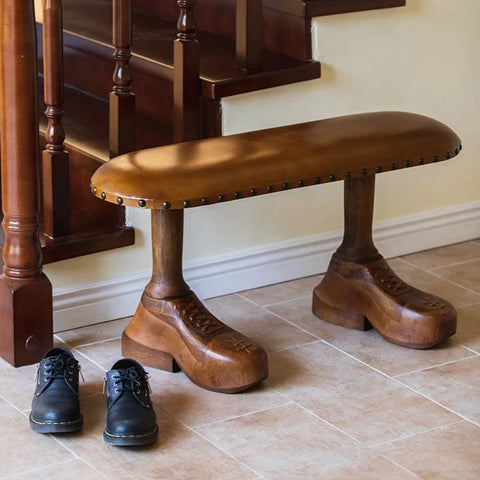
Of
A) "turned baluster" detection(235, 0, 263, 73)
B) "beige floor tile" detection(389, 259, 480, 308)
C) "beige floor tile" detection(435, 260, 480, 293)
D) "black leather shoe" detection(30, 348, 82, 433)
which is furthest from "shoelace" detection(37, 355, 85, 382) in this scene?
"beige floor tile" detection(435, 260, 480, 293)

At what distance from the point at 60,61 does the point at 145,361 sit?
0.75m

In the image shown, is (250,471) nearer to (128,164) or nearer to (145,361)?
(145,361)

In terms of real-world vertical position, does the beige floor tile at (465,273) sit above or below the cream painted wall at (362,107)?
below

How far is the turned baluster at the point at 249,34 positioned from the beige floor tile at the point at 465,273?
2.90 ft

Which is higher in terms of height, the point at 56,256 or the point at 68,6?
the point at 68,6

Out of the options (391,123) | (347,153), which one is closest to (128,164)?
(347,153)

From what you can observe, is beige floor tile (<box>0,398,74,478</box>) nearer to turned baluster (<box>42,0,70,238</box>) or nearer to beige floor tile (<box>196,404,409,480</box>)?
beige floor tile (<box>196,404,409,480</box>)

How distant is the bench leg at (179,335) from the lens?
98.5 inches

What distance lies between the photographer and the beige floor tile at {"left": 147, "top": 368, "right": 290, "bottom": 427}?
2.42m

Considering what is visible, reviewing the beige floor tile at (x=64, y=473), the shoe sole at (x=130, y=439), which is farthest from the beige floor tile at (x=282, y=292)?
the beige floor tile at (x=64, y=473)

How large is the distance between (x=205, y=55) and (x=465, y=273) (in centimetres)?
102

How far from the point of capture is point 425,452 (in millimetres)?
2264

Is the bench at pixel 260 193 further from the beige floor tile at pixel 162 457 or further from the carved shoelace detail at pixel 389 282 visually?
the beige floor tile at pixel 162 457

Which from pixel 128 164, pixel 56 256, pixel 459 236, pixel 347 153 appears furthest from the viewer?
pixel 459 236
